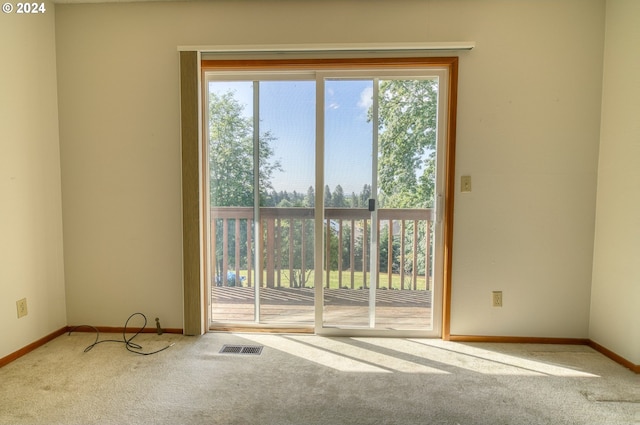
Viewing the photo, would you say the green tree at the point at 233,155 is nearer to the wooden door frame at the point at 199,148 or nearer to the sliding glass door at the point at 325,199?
the sliding glass door at the point at 325,199

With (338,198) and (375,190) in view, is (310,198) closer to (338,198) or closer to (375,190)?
(338,198)

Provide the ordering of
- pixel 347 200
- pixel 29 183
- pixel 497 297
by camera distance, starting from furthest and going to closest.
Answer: pixel 347 200, pixel 497 297, pixel 29 183

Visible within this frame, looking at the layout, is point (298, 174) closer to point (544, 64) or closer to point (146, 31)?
point (146, 31)

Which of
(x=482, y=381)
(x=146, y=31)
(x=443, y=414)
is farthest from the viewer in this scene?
(x=146, y=31)

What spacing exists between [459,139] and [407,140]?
1.19 feet

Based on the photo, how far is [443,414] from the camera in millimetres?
1528

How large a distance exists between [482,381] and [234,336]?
1.71m

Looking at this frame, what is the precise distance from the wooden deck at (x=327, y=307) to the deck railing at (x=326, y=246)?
7 centimetres

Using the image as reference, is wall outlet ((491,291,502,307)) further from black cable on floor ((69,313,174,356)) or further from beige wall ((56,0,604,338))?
black cable on floor ((69,313,174,356))

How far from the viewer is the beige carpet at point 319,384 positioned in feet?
4.98

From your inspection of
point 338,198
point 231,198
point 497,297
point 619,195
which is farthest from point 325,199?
point 619,195

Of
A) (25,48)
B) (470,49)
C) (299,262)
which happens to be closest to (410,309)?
(299,262)

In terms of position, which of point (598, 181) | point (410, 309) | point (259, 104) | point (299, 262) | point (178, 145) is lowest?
point (410, 309)

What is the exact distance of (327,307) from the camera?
96.7 inches
